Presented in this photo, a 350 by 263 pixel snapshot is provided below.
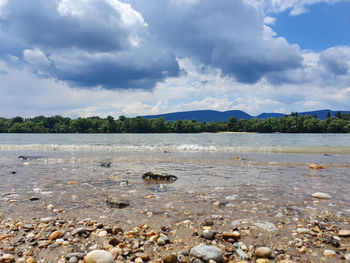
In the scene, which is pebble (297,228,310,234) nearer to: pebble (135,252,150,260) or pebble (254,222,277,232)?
pebble (254,222,277,232)

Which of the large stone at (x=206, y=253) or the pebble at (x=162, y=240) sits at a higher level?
the large stone at (x=206, y=253)

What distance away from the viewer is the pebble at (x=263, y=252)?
→ 265 centimetres

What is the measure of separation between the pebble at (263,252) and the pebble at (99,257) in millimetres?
1791

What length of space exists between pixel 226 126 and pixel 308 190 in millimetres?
156661

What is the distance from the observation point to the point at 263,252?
2668 mm

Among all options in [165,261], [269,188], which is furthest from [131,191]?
[269,188]

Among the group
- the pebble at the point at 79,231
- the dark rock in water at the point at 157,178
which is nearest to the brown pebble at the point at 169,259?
the pebble at the point at 79,231

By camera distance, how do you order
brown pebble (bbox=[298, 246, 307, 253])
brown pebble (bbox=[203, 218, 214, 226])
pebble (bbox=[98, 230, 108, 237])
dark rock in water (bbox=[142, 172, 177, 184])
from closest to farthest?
brown pebble (bbox=[298, 246, 307, 253]), pebble (bbox=[98, 230, 108, 237]), brown pebble (bbox=[203, 218, 214, 226]), dark rock in water (bbox=[142, 172, 177, 184])

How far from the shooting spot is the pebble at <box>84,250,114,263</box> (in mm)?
2480

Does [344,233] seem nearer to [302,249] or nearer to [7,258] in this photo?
[302,249]

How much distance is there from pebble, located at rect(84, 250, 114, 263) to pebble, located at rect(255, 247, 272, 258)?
1.79 meters

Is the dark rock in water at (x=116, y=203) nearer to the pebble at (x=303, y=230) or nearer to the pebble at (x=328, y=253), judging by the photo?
the pebble at (x=303, y=230)

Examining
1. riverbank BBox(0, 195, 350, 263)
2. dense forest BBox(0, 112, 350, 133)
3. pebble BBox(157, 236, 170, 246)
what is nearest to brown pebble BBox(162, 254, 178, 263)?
riverbank BBox(0, 195, 350, 263)

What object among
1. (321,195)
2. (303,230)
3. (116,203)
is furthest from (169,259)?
(321,195)
